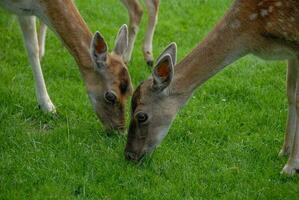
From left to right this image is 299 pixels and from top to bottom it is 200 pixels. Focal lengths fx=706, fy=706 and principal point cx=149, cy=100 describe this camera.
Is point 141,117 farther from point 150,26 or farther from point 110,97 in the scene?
point 150,26

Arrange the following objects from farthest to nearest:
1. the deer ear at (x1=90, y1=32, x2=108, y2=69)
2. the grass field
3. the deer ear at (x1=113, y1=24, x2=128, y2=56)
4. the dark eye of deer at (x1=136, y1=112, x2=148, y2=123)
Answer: the deer ear at (x1=113, y1=24, x2=128, y2=56)
the deer ear at (x1=90, y1=32, x2=108, y2=69)
the dark eye of deer at (x1=136, y1=112, x2=148, y2=123)
the grass field

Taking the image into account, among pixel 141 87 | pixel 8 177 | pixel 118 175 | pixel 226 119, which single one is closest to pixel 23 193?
pixel 8 177

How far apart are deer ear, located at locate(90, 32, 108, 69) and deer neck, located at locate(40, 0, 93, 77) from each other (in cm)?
12

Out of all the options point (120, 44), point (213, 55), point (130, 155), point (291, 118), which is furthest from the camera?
point (120, 44)

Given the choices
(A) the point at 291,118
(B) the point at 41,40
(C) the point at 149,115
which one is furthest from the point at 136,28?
(A) the point at 291,118

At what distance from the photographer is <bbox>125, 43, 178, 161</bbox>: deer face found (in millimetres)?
6555

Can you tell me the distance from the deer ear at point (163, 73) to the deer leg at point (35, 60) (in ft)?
6.02

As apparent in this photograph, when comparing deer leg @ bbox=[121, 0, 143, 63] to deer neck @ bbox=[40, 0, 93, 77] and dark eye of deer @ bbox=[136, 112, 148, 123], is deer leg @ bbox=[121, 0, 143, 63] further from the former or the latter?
dark eye of deer @ bbox=[136, 112, 148, 123]

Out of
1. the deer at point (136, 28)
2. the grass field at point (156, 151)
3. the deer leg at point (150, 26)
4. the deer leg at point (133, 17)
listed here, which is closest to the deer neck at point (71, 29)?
the grass field at point (156, 151)

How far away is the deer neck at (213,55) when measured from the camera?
6.46 metres

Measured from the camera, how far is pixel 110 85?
7145mm

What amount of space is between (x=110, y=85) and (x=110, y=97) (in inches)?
4.9

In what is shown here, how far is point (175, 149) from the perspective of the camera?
279 inches

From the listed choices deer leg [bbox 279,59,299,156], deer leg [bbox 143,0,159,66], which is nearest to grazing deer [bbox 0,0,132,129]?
deer leg [bbox 279,59,299,156]
